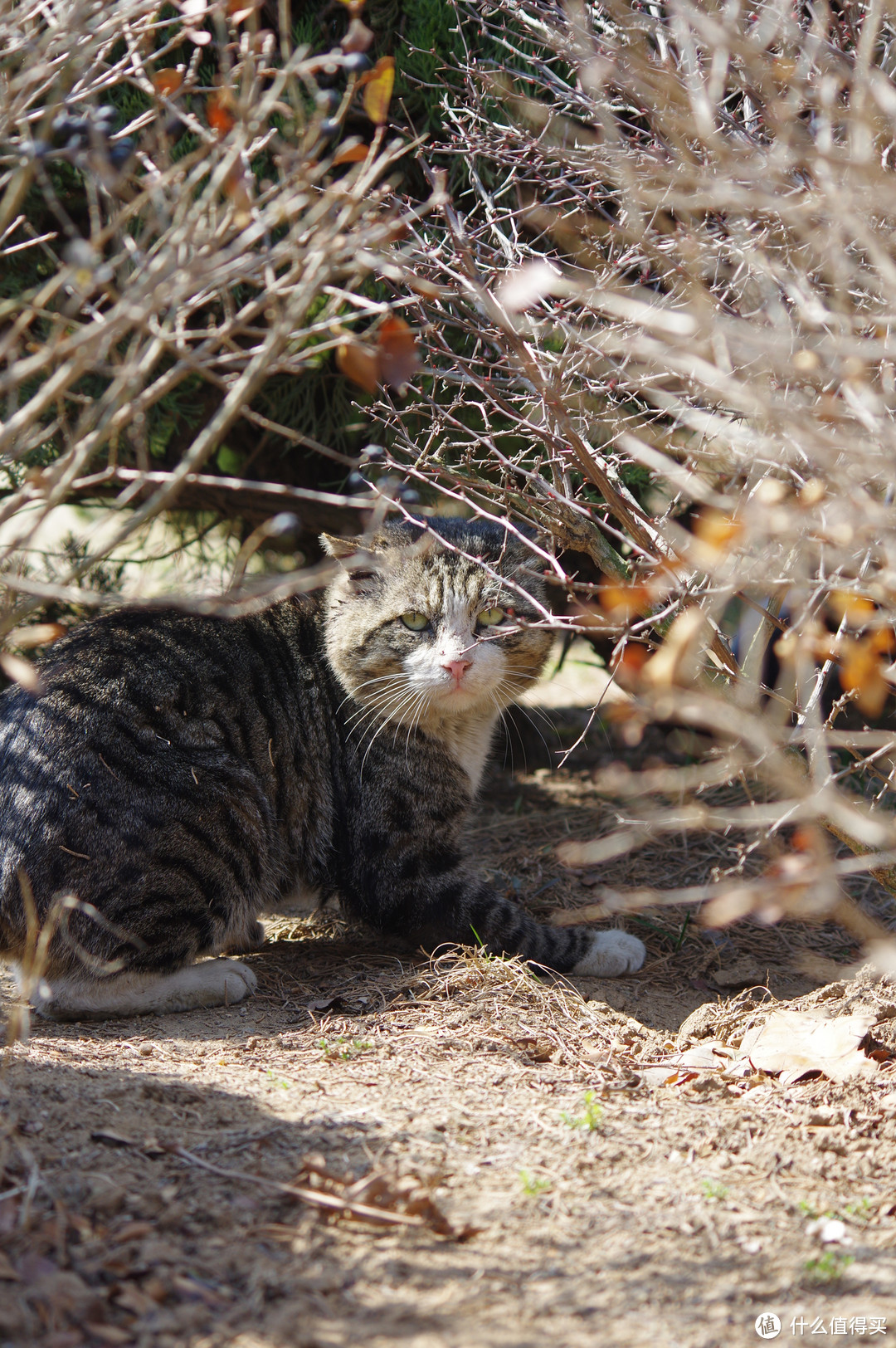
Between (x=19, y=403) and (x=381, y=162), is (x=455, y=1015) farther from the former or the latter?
(x=19, y=403)

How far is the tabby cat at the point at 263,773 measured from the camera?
122 inches

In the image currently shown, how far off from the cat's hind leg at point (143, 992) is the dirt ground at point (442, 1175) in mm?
60

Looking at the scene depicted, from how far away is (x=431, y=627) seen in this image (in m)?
3.57

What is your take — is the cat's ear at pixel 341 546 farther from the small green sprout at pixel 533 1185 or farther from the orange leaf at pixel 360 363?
the small green sprout at pixel 533 1185

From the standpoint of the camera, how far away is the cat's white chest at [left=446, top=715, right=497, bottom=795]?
145 inches

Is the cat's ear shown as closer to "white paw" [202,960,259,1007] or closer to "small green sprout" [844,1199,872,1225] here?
"white paw" [202,960,259,1007]

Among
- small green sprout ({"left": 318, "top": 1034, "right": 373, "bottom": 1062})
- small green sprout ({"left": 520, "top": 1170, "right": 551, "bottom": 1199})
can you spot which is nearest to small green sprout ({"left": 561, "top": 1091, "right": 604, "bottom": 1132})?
small green sprout ({"left": 520, "top": 1170, "right": 551, "bottom": 1199})

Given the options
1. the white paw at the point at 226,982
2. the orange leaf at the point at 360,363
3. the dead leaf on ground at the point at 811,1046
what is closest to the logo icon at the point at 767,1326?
the dead leaf on ground at the point at 811,1046

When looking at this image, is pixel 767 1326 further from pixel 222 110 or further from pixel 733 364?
pixel 222 110

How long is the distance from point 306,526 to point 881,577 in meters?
3.74

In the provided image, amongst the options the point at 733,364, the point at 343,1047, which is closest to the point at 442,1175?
the point at 343,1047

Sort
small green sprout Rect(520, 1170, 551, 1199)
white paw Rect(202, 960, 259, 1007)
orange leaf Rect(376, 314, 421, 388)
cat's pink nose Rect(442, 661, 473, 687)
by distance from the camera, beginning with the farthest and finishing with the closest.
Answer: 1. cat's pink nose Rect(442, 661, 473, 687)
2. white paw Rect(202, 960, 259, 1007)
3. small green sprout Rect(520, 1170, 551, 1199)
4. orange leaf Rect(376, 314, 421, 388)

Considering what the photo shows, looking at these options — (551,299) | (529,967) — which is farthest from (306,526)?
(529,967)

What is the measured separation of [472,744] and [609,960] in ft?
2.88
